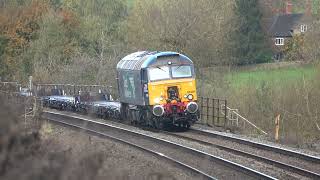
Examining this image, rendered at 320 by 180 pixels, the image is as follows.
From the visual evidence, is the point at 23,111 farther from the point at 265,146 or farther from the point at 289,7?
the point at 289,7

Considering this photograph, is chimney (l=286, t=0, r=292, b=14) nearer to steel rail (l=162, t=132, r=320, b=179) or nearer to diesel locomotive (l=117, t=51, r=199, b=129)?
diesel locomotive (l=117, t=51, r=199, b=129)

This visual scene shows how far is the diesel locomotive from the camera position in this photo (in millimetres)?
21594

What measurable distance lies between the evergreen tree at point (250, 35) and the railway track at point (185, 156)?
44.8 metres

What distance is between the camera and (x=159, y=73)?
21.8 metres

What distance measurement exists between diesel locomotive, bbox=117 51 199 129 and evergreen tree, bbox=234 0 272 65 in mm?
43280

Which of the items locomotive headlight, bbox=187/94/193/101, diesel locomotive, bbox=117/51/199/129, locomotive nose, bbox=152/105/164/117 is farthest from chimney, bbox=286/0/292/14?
locomotive nose, bbox=152/105/164/117

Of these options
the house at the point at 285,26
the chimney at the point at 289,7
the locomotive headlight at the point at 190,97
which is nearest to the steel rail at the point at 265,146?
the locomotive headlight at the point at 190,97

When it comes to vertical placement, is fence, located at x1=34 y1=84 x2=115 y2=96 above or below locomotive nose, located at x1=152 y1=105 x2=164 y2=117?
above

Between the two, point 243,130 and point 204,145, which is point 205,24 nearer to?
point 243,130

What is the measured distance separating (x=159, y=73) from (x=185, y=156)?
631 cm

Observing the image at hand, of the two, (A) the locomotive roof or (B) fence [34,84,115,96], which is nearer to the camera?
(A) the locomotive roof

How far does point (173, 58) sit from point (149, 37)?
51.3 feet

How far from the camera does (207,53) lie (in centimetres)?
3697

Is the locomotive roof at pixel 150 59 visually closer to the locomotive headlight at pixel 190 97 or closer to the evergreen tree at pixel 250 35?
the locomotive headlight at pixel 190 97
